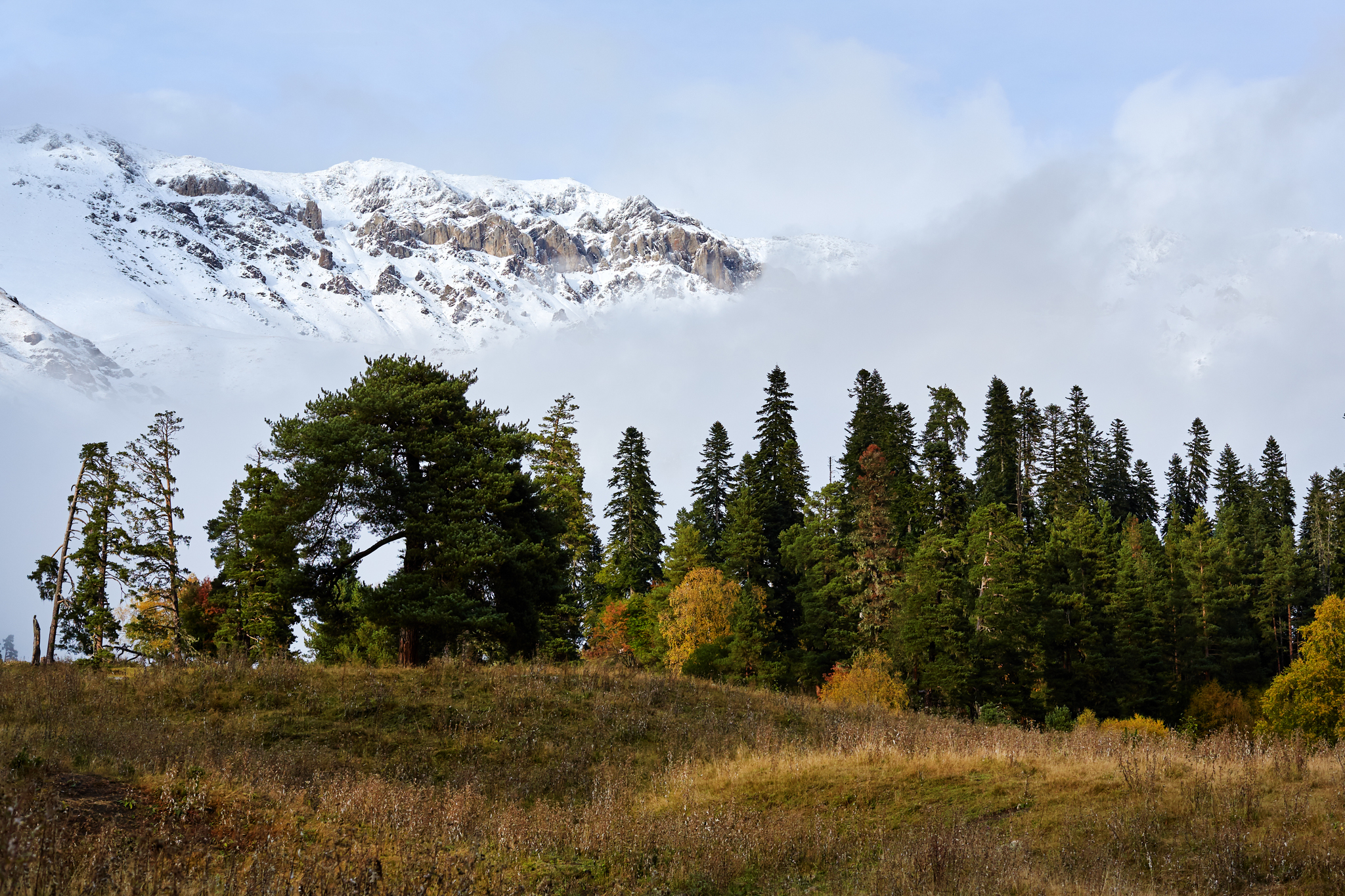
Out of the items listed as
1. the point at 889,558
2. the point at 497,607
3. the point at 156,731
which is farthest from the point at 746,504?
the point at 156,731

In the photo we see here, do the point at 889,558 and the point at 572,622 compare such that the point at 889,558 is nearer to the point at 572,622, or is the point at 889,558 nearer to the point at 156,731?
the point at 572,622

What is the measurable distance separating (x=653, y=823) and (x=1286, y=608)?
7016cm

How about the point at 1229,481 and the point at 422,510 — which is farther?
the point at 1229,481

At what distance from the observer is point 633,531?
60.8 metres

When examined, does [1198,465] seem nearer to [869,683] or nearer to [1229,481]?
[1229,481]

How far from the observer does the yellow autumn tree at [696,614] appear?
47.6 metres

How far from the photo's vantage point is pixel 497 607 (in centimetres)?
2561

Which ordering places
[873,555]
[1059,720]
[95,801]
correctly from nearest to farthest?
[95,801] < [1059,720] < [873,555]

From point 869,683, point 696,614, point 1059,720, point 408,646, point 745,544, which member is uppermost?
point 745,544

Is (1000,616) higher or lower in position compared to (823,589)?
lower

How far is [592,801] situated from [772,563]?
4592 cm

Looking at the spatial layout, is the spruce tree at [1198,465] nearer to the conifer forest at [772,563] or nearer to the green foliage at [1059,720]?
the conifer forest at [772,563]

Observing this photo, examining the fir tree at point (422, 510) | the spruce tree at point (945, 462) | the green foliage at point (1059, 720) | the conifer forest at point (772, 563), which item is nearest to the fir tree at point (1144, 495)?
the conifer forest at point (772, 563)

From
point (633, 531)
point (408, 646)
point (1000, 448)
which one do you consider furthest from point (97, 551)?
point (1000, 448)
